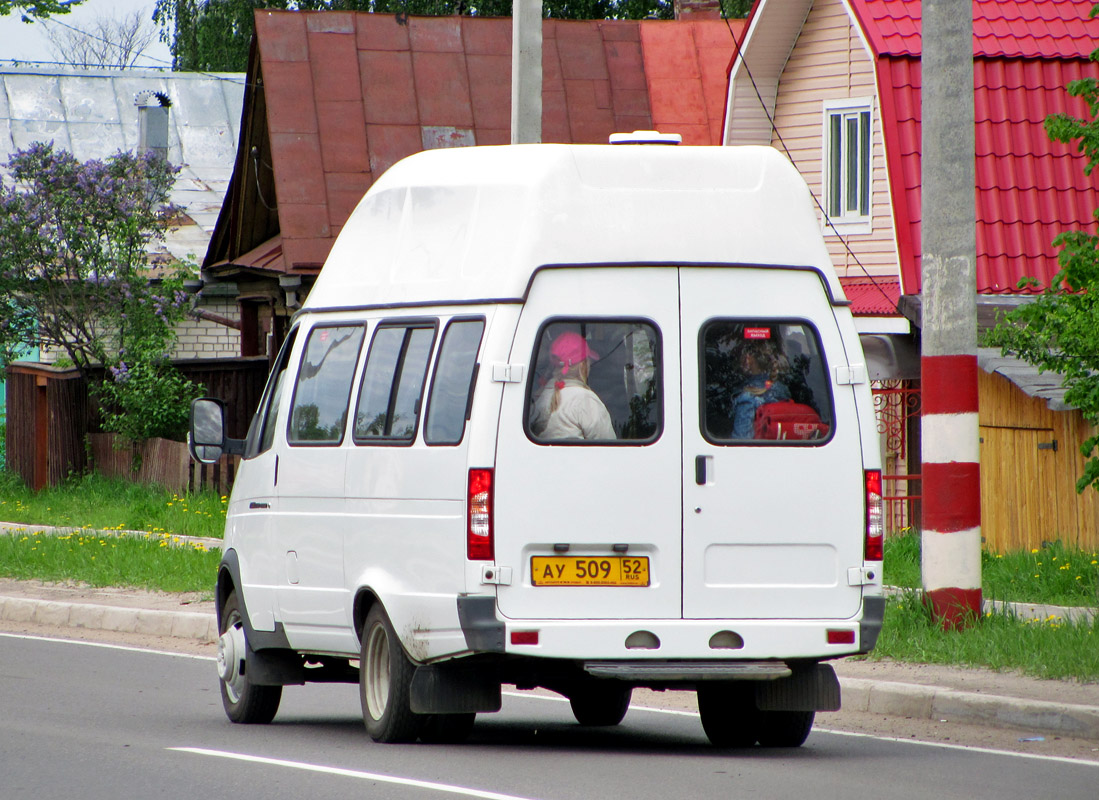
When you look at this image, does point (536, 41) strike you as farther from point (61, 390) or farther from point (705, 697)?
point (61, 390)

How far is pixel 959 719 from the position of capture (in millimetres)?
9680

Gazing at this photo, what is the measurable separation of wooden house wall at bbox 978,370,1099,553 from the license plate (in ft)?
31.7

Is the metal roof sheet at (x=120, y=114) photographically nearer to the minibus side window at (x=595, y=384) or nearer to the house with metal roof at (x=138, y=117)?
the house with metal roof at (x=138, y=117)

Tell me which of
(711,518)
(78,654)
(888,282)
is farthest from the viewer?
(888,282)

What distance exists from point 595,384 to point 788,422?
2.86 feet

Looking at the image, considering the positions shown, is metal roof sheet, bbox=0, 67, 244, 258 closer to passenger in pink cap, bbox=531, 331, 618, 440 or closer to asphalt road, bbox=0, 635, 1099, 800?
asphalt road, bbox=0, 635, 1099, 800

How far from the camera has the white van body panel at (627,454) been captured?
7715 mm

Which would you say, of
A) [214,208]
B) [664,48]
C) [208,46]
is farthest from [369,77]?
[208,46]

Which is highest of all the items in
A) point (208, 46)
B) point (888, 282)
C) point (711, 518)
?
point (208, 46)

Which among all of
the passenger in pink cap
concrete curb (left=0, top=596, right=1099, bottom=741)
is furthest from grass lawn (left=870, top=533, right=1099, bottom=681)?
the passenger in pink cap

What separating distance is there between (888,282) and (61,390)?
39.4ft

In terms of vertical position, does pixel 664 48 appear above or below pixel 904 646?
above

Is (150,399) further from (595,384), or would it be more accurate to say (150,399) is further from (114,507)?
(595,384)

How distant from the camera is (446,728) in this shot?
852cm
